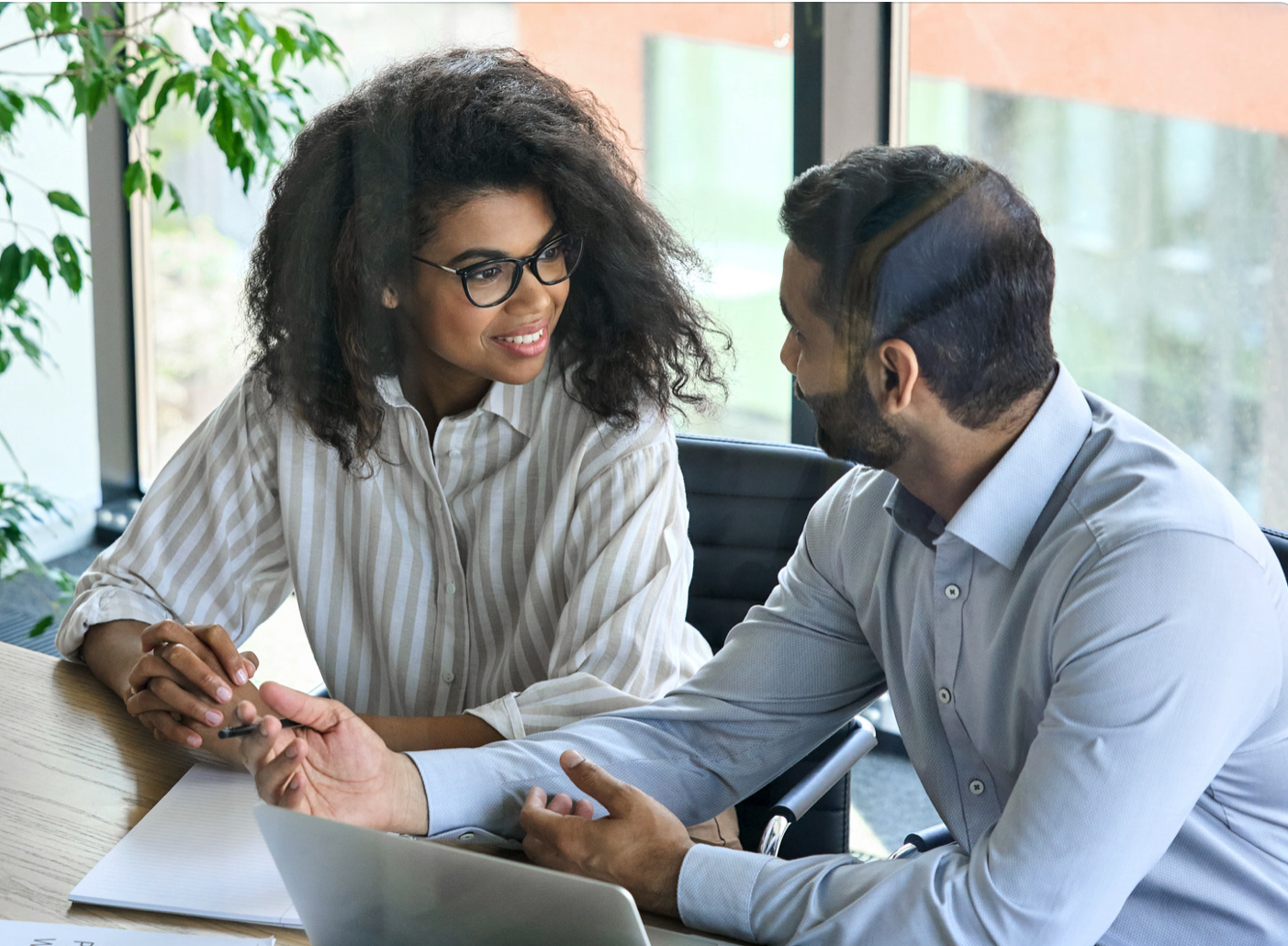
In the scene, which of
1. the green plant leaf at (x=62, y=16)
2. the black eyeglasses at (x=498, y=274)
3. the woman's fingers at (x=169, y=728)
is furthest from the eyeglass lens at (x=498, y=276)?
the green plant leaf at (x=62, y=16)

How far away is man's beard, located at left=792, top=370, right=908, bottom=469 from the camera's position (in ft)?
2.91

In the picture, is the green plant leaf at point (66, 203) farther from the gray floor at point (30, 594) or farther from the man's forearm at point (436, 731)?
the man's forearm at point (436, 731)

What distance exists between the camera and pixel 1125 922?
86cm

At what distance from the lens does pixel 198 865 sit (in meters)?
0.88

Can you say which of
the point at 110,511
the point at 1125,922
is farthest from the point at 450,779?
the point at 110,511

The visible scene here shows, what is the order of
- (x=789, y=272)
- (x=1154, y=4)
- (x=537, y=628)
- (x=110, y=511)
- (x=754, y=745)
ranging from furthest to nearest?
1. (x=110, y=511)
2. (x=1154, y=4)
3. (x=537, y=628)
4. (x=754, y=745)
5. (x=789, y=272)

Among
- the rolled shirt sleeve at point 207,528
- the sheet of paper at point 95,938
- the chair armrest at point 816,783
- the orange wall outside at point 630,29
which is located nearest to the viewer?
the sheet of paper at point 95,938

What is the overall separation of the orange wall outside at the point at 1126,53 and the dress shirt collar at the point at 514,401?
624 millimetres

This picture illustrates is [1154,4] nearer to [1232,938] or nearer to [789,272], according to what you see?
[789,272]

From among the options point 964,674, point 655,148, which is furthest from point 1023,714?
point 655,148

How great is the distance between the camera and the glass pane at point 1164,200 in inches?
55.6

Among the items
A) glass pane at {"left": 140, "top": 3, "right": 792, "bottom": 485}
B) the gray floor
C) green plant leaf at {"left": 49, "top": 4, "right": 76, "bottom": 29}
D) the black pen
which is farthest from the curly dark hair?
the gray floor

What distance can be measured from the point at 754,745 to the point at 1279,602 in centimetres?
45

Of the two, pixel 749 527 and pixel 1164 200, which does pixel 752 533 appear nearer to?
pixel 749 527
